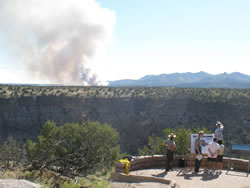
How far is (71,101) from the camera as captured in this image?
166 feet

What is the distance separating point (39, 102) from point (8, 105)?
4.87 metres

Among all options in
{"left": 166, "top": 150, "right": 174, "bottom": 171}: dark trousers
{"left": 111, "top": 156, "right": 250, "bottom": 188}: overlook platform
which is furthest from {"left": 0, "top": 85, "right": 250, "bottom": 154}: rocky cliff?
{"left": 166, "top": 150, "right": 174, "bottom": 171}: dark trousers

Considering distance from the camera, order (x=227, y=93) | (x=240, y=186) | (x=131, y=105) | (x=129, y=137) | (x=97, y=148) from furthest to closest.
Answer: (x=227, y=93), (x=131, y=105), (x=129, y=137), (x=97, y=148), (x=240, y=186)

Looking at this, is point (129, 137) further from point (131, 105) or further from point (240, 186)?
point (240, 186)

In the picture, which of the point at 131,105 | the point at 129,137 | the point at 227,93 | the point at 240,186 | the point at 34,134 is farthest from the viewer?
the point at 227,93

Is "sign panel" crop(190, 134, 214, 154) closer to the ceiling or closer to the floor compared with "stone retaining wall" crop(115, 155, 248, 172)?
closer to the ceiling

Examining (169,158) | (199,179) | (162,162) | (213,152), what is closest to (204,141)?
(213,152)

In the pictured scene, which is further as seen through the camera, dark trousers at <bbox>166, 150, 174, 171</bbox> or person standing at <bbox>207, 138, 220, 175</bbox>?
dark trousers at <bbox>166, 150, 174, 171</bbox>

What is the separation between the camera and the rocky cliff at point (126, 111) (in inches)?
1828

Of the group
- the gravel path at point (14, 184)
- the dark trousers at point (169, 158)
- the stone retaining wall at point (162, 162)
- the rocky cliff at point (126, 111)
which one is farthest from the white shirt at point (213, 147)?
the rocky cliff at point (126, 111)

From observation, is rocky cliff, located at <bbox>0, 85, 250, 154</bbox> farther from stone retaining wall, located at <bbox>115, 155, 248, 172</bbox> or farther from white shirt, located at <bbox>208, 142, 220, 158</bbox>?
white shirt, located at <bbox>208, 142, 220, 158</bbox>

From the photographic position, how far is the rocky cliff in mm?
46438

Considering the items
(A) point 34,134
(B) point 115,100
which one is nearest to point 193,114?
(B) point 115,100

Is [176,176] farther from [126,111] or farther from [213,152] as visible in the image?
A: [126,111]
